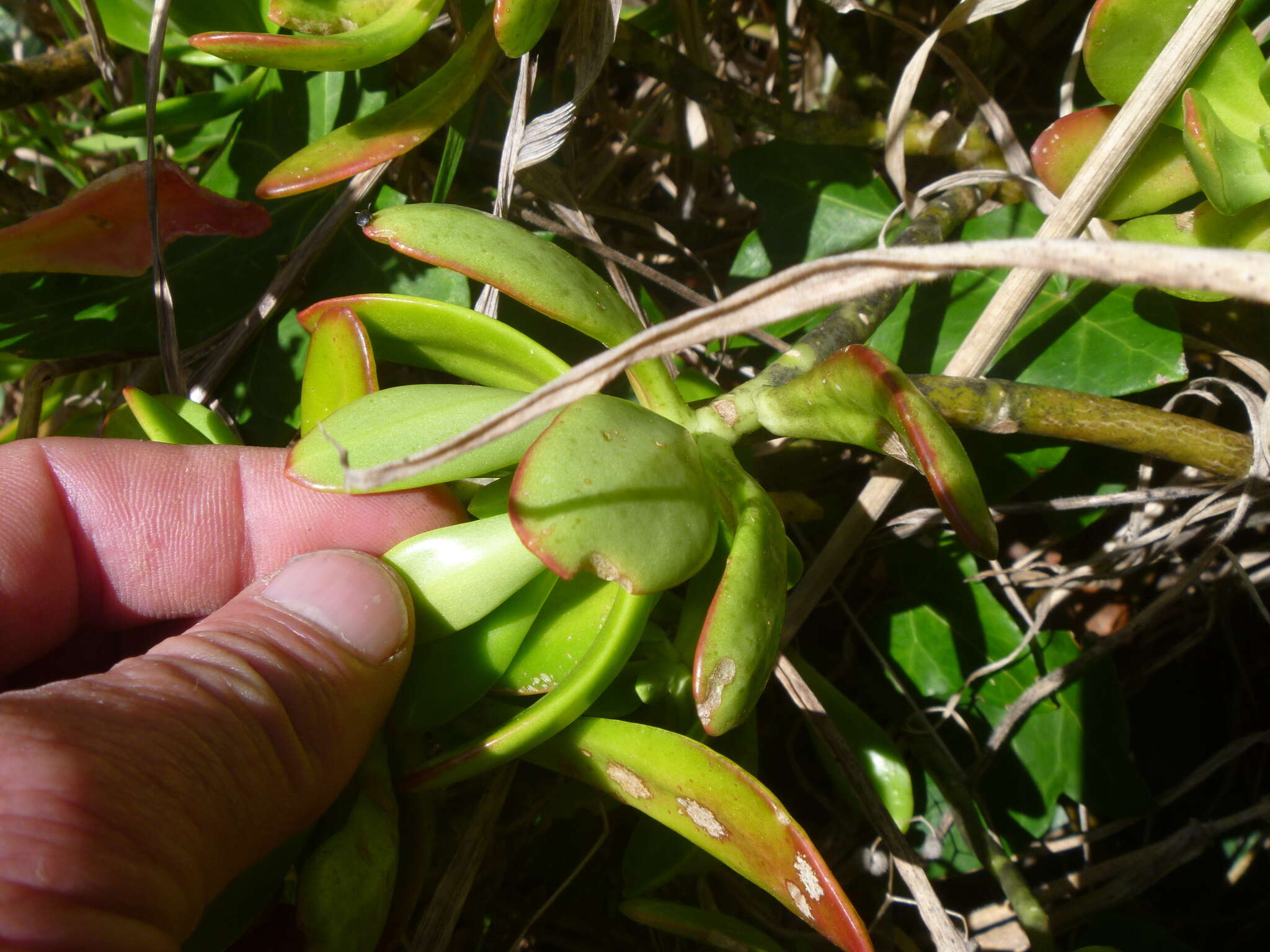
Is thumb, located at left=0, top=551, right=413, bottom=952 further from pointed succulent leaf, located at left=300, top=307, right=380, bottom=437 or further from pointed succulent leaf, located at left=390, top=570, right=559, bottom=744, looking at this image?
pointed succulent leaf, located at left=300, top=307, right=380, bottom=437

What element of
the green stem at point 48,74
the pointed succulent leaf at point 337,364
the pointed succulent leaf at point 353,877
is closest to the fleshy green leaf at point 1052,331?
the pointed succulent leaf at point 337,364

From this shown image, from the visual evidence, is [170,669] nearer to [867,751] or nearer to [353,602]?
[353,602]

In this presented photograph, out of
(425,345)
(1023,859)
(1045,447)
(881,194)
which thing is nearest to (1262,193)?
(1045,447)

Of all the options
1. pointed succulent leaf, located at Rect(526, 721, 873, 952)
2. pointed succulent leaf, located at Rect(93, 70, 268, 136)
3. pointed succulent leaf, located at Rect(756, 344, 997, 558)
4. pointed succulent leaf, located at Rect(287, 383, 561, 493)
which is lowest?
pointed succulent leaf, located at Rect(526, 721, 873, 952)

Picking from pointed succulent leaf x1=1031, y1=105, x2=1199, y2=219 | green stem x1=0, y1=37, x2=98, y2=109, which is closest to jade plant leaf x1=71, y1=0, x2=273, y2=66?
green stem x1=0, y1=37, x2=98, y2=109

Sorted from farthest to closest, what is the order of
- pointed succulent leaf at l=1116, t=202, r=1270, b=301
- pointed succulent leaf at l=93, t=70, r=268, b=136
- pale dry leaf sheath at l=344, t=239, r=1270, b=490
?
1. pointed succulent leaf at l=93, t=70, r=268, b=136
2. pointed succulent leaf at l=1116, t=202, r=1270, b=301
3. pale dry leaf sheath at l=344, t=239, r=1270, b=490

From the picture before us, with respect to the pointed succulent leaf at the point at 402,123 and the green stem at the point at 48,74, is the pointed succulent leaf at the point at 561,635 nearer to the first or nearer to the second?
the pointed succulent leaf at the point at 402,123

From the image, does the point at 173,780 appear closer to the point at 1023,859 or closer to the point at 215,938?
the point at 215,938
